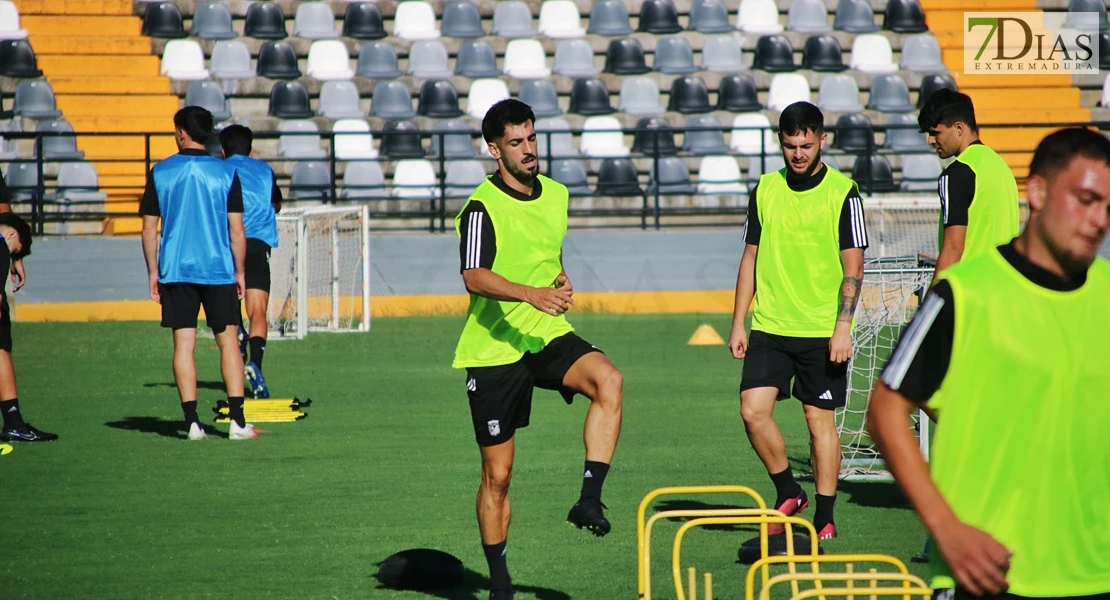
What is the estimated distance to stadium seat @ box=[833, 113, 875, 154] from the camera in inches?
733

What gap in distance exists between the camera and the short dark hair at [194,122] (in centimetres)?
891

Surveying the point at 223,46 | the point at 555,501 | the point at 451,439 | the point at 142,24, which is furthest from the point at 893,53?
the point at 555,501

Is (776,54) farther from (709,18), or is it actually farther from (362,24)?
(362,24)

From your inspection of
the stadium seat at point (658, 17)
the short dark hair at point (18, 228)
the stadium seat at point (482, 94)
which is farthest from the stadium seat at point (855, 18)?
the short dark hair at point (18, 228)

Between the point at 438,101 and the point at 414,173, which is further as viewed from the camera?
the point at 438,101

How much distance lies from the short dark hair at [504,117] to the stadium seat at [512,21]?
17616 millimetres

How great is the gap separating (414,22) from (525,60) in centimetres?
210

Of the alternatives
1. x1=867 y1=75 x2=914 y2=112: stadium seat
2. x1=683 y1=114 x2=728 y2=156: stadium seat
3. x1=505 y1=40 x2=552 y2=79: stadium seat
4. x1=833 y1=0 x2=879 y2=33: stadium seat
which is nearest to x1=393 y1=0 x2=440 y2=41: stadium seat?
x1=505 y1=40 x2=552 y2=79: stadium seat

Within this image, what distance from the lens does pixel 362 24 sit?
22.6 metres

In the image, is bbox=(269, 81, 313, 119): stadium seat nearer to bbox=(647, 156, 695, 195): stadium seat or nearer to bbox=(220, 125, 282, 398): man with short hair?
bbox=(647, 156, 695, 195): stadium seat

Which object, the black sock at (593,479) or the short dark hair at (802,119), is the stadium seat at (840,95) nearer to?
the short dark hair at (802,119)

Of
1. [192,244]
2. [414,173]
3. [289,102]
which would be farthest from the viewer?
[289,102]

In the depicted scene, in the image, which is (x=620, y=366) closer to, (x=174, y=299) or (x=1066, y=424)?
(x=174, y=299)

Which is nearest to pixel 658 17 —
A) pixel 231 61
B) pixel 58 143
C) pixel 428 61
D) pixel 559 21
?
pixel 559 21
